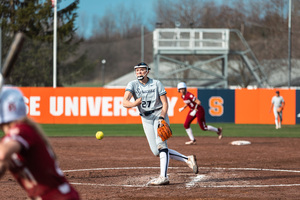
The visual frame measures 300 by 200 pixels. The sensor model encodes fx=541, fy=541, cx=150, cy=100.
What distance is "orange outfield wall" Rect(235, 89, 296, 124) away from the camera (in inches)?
1227

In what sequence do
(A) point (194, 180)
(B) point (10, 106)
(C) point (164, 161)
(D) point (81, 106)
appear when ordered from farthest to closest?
1. (D) point (81, 106)
2. (A) point (194, 180)
3. (C) point (164, 161)
4. (B) point (10, 106)

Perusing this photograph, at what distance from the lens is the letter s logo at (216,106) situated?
103 feet

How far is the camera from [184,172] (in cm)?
1218

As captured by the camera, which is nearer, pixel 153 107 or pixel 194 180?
pixel 153 107

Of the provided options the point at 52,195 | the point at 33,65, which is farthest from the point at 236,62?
the point at 52,195

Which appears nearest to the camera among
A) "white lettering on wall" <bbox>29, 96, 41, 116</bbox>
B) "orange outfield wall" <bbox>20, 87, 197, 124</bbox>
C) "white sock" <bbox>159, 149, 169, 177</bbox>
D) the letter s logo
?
"white sock" <bbox>159, 149, 169, 177</bbox>

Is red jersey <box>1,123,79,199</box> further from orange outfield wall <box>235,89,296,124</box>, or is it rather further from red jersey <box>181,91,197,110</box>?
orange outfield wall <box>235,89,296,124</box>

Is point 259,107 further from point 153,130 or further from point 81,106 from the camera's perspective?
point 153,130

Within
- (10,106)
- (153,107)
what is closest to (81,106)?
(153,107)

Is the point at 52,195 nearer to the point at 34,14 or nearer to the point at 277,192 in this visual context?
the point at 277,192

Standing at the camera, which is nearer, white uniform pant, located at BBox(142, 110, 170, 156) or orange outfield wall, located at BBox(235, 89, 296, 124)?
white uniform pant, located at BBox(142, 110, 170, 156)

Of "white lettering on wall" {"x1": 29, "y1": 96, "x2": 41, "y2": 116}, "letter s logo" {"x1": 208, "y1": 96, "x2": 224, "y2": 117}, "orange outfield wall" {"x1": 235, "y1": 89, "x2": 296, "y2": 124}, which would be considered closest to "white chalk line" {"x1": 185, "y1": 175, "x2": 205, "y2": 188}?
"white lettering on wall" {"x1": 29, "y1": 96, "x2": 41, "y2": 116}

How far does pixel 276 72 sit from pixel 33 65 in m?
24.4

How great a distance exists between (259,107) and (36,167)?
2811cm
